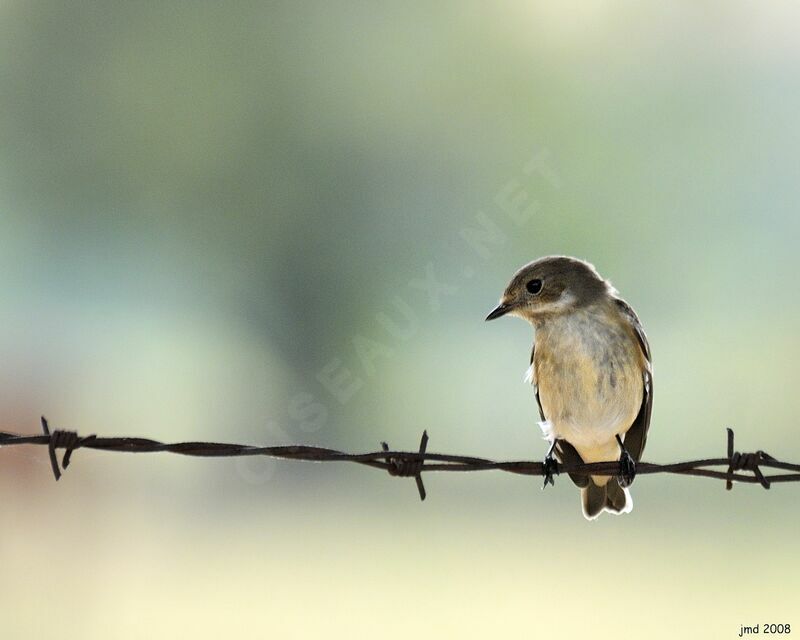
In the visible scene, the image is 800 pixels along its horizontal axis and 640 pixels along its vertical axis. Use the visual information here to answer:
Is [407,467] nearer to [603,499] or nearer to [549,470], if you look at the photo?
[549,470]

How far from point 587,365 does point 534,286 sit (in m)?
0.51

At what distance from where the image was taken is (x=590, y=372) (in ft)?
14.5

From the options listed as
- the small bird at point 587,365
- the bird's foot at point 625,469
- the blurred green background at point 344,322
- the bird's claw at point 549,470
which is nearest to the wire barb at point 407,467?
the bird's claw at point 549,470

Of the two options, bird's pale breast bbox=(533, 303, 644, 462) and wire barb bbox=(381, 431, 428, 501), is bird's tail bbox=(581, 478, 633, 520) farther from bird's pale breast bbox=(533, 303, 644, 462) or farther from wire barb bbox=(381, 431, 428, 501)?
wire barb bbox=(381, 431, 428, 501)

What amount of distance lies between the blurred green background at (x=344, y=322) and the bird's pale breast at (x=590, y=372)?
5104 millimetres

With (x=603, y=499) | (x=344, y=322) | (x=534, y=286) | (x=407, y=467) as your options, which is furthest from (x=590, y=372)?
(x=344, y=322)

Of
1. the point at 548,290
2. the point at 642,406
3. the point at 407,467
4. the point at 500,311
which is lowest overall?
the point at 407,467

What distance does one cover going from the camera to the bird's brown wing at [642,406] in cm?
458

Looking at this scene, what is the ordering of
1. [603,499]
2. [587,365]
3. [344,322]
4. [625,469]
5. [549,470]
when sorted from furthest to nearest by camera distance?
1. [344,322]
2. [603,499]
3. [587,365]
4. [625,469]
5. [549,470]

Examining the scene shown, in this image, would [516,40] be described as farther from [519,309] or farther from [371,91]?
[519,309]

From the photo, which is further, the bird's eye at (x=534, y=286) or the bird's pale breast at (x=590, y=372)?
the bird's eye at (x=534, y=286)

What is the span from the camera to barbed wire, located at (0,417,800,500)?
2.89 metres

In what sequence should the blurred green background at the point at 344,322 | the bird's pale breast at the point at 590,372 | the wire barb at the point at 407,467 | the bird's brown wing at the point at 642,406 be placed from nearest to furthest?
1. the wire barb at the point at 407,467
2. the bird's pale breast at the point at 590,372
3. the bird's brown wing at the point at 642,406
4. the blurred green background at the point at 344,322

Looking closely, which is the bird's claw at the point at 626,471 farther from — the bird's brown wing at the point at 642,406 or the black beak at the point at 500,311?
the black beak at the point at 500,311
